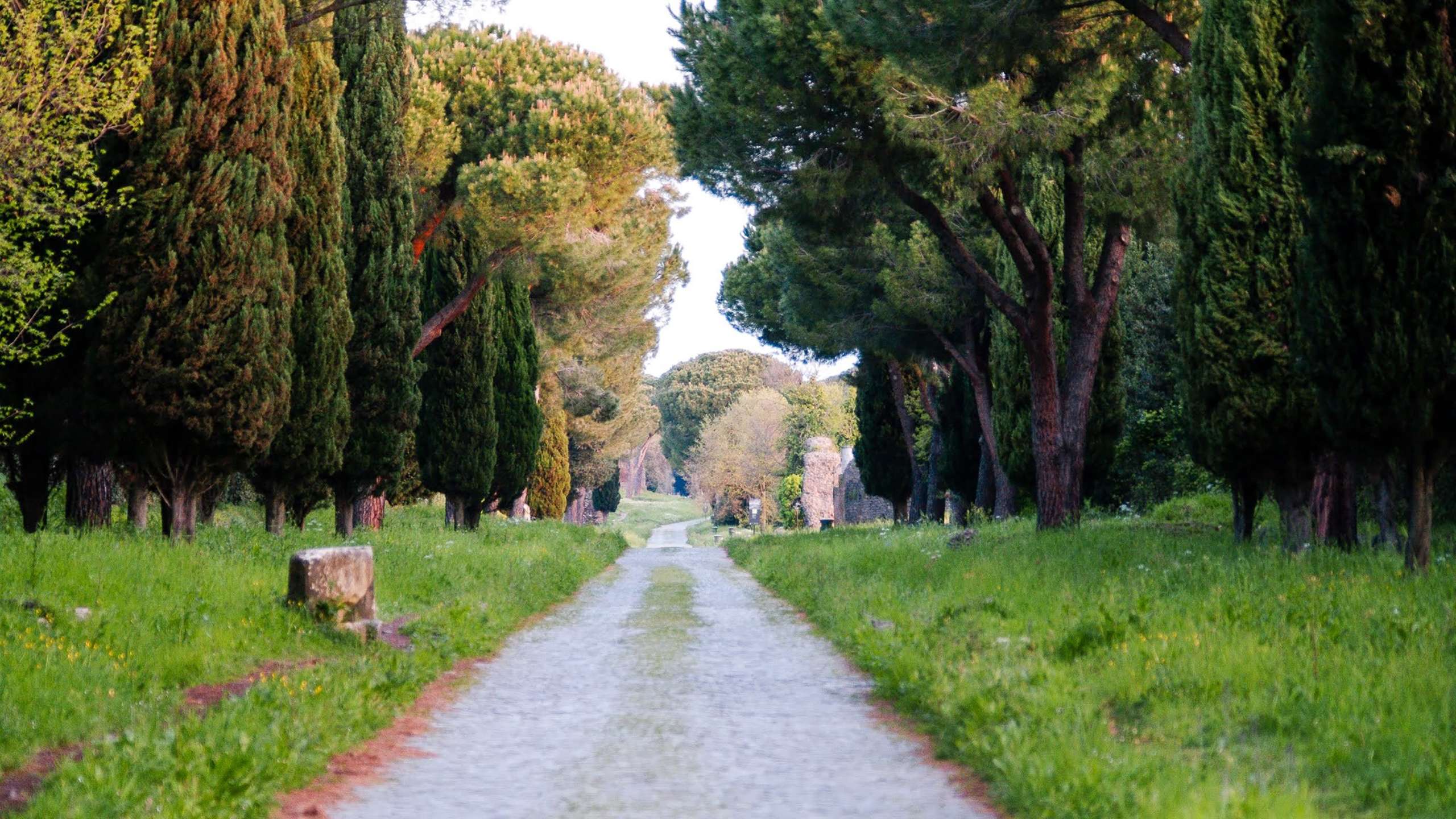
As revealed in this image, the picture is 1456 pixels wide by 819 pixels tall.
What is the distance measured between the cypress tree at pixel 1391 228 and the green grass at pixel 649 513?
1625 inches

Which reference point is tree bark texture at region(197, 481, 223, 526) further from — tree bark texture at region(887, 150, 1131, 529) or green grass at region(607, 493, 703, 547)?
green grass at region(607, 493, 703, 547)

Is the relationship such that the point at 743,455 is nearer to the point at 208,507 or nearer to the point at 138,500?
the point at 208,507

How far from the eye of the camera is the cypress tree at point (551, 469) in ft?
149

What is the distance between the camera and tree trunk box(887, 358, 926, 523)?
34.8 meters

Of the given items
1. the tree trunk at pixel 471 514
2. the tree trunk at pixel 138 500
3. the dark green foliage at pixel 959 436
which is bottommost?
the tree trunk at pixel 471 514

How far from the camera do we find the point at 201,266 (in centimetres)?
1384

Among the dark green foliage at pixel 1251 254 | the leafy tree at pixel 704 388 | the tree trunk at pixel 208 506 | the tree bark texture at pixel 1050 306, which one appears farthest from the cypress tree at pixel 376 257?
the leafy tree at pixel 704 388

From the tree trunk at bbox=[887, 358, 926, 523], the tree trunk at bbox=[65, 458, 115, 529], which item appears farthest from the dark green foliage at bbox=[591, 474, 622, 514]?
the tree trunk at bbox=[65, 458, 115, 529]

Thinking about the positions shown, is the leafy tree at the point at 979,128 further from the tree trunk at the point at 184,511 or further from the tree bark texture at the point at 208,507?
the tree trunk at the point at 184,511

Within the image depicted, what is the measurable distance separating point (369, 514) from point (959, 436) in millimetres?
15315

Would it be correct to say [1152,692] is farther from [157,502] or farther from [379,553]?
[157,502]

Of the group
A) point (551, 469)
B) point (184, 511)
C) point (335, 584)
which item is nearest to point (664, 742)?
point (335, 584)

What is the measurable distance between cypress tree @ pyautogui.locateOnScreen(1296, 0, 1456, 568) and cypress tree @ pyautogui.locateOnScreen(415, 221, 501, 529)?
21.0 metres

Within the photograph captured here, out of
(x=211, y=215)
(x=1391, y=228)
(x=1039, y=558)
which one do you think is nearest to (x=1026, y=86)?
(x=1039, y=558)
